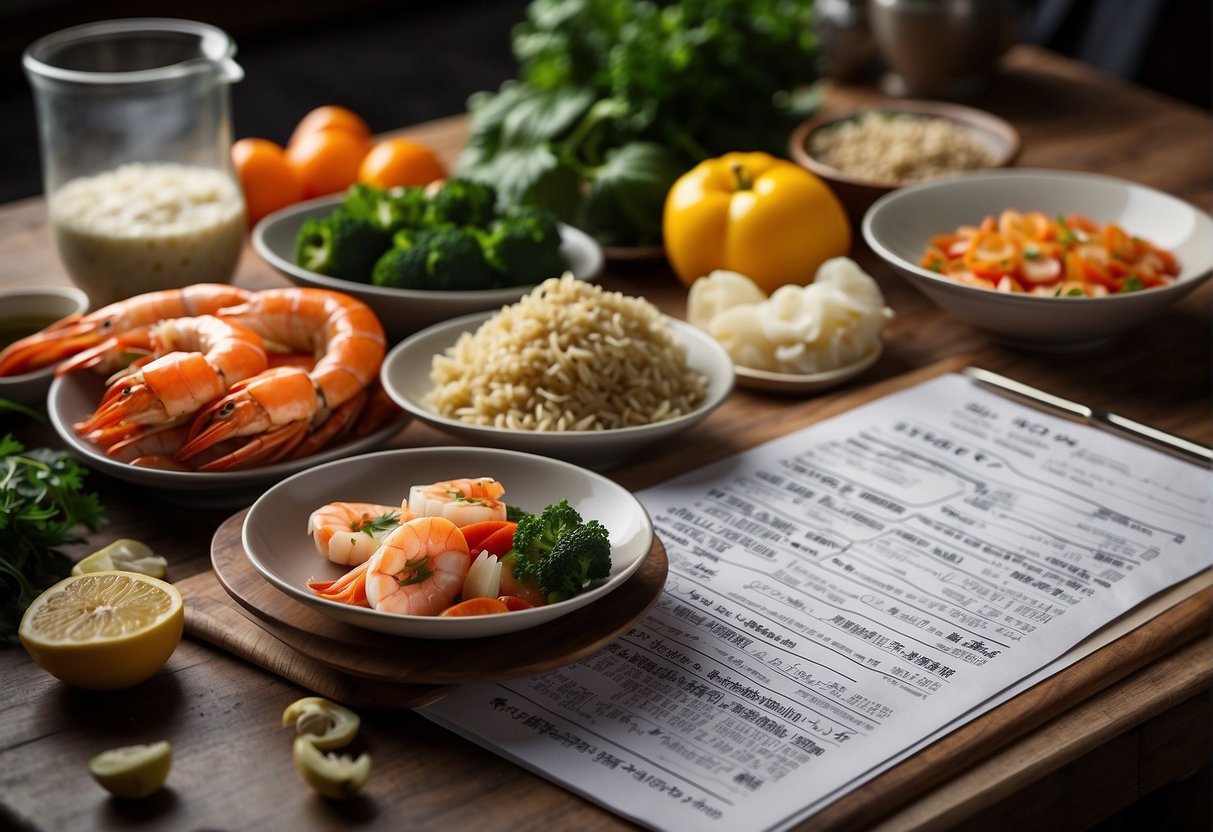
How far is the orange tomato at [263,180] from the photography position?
2.03 m

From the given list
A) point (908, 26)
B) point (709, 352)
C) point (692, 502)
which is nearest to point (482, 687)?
point (692, 502)

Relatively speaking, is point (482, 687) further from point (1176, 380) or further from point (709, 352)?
point (1176, 380)

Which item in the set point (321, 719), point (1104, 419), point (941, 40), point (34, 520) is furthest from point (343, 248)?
point (941, 40)

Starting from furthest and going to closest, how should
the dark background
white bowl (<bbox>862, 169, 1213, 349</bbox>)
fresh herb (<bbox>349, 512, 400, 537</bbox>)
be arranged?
1. the dark background
2. white bowl (<bbox>862, 169, 1213, 349</bbox>)
3. fresh herb (<bbox>349, 512, 400, 537</bbox>)

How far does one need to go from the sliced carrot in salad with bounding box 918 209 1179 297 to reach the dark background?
6.34 feet

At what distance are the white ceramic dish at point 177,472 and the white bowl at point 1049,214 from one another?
0.74 meters

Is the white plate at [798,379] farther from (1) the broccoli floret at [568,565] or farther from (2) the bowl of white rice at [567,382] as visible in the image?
(1) the broccoli floret at [568,565]

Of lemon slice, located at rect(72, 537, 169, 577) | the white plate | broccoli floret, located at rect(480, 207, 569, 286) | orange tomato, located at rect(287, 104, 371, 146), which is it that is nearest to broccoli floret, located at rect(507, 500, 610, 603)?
lemon slice, located at rect(72, 537, 169, 577)

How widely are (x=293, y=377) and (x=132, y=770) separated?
51 centimetres

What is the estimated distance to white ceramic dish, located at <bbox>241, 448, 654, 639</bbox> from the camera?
103cm

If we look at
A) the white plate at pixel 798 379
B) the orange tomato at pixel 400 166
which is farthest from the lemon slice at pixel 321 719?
the orange tomato at pixel 400 166

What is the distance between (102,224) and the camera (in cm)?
169

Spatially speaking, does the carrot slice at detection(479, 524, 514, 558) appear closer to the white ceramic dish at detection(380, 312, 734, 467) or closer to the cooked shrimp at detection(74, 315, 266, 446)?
the white ceramic dish at detection(380, 312, 734, 467)

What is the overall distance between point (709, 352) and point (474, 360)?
0.30 meters
